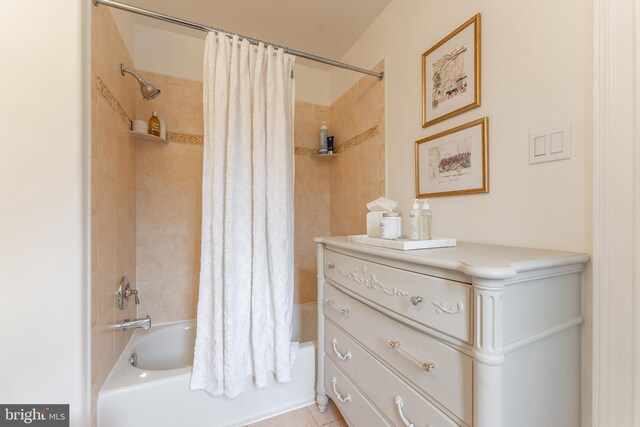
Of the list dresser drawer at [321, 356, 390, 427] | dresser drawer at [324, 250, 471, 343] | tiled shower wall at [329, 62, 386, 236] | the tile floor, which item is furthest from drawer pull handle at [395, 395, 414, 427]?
tiled shower wall at [329, 62, 386, 236]

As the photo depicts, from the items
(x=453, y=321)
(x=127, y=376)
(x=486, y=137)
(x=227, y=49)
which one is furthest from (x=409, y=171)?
(x=127, y=376)

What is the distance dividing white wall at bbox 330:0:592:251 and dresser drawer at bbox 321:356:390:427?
0.82 metres

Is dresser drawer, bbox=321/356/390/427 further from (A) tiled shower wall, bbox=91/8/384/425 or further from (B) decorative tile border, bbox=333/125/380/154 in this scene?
(B) decorative tile border, bbox=333/125/380/154

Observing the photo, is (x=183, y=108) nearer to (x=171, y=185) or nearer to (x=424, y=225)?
(x=171, y=185)

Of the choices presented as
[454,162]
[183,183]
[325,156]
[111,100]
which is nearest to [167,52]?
[111,100]

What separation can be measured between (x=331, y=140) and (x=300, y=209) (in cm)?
66

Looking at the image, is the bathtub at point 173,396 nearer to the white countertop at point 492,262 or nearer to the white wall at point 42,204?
the white wall at point 42,204

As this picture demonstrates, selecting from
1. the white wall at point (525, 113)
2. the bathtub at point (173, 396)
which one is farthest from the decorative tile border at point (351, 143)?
the bathtub at point (173, 396)

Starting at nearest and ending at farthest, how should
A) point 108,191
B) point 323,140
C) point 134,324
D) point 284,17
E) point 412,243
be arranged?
point 412,243
point 108,191
point 134,324
point 284,17
point 323,140

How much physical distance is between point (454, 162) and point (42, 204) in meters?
1.67

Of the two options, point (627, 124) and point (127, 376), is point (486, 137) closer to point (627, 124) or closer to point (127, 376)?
point (627, 124)

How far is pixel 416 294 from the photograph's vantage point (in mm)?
770

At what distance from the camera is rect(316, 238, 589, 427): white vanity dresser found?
0.59 metres

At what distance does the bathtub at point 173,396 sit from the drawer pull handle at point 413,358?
81 centimetres
